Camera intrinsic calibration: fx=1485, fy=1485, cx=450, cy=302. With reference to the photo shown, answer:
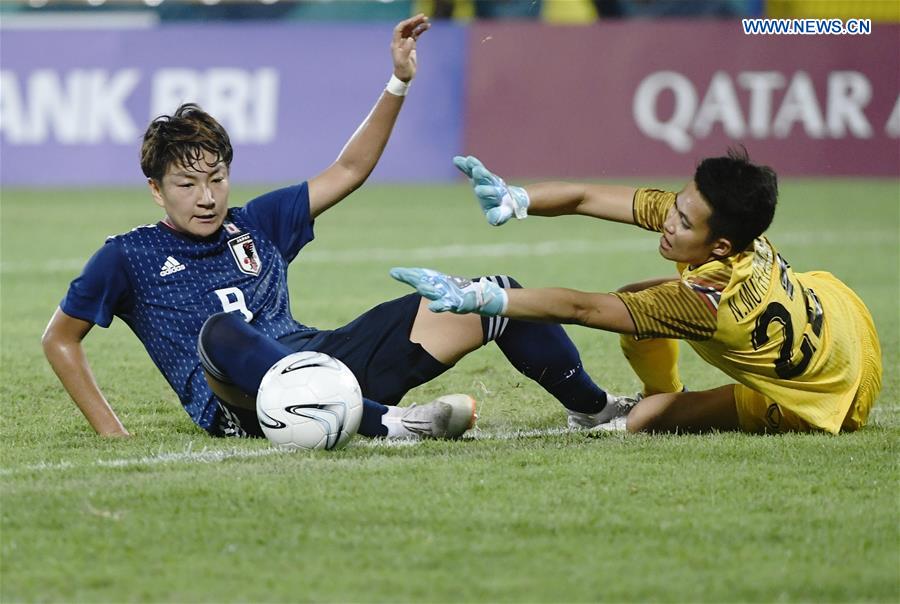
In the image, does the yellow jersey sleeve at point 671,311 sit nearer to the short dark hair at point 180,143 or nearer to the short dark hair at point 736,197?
the short dark hair at point 736,197

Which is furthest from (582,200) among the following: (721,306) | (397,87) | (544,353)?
(721,306)

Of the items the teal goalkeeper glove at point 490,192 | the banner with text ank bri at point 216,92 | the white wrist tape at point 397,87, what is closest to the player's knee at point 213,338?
the teal goalkeeper glove at point 490,192

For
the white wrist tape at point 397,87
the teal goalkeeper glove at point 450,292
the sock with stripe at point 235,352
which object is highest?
the white wrist tape at point 397,87

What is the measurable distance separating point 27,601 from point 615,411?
Result: 267 centimetres

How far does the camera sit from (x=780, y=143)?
16688 millimetres

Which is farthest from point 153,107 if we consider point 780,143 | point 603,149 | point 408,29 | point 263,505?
point 263,505

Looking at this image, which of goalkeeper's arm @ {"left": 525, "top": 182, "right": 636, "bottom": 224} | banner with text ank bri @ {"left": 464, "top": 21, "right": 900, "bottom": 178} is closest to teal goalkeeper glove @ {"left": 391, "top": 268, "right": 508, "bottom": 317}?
goalkeeper's arm @ {"left": 525, "top": 182, "right": 636, "bottom": 224}

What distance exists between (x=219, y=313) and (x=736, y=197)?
5.62 ft

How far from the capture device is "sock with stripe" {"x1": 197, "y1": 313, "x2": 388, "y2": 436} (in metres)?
4.68

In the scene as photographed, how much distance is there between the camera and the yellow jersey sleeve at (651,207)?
206 inches

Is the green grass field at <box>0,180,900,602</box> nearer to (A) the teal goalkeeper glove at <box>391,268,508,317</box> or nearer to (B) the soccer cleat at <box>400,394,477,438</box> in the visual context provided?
(B) the soccer cleat at <box>400,394,477,438</box>

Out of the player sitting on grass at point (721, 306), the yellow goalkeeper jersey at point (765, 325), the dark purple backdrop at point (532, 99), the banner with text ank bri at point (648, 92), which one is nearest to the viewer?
the player sitting on grass at point (721, 306)

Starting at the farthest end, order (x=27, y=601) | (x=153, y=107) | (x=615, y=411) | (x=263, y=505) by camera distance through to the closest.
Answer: (x=153, y=107) → (x=615, y=411) → (x=263, y=505) → (x=27, y=601)

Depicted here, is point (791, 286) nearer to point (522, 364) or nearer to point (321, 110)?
point (522, 364)
